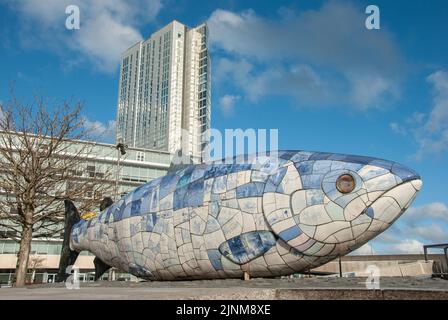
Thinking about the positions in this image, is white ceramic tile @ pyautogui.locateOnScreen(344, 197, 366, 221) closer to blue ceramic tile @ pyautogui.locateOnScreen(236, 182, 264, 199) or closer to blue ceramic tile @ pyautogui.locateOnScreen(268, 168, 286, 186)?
blue ceramic tile @ pyautogui.locateOnScreen(268, 168, 286, 186)

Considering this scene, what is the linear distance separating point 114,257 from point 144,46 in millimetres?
89106

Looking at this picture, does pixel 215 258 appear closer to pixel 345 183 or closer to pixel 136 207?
pixel 136 207

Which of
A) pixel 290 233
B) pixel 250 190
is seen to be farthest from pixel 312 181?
pixel 250 190

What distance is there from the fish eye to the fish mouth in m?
0.51

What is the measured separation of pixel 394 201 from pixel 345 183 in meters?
0.98

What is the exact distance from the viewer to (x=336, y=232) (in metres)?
8.65

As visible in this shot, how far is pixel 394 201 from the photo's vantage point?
8320 millimetres

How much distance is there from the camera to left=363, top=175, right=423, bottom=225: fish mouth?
8.31m

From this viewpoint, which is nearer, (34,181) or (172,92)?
(34,181)

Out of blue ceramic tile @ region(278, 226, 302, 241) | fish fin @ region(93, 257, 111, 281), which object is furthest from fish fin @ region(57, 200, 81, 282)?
blue ceramic tile @ region(278, 226, 302, 241)

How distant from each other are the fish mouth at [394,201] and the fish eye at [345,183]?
1.68 ft

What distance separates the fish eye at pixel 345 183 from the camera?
336 inches
